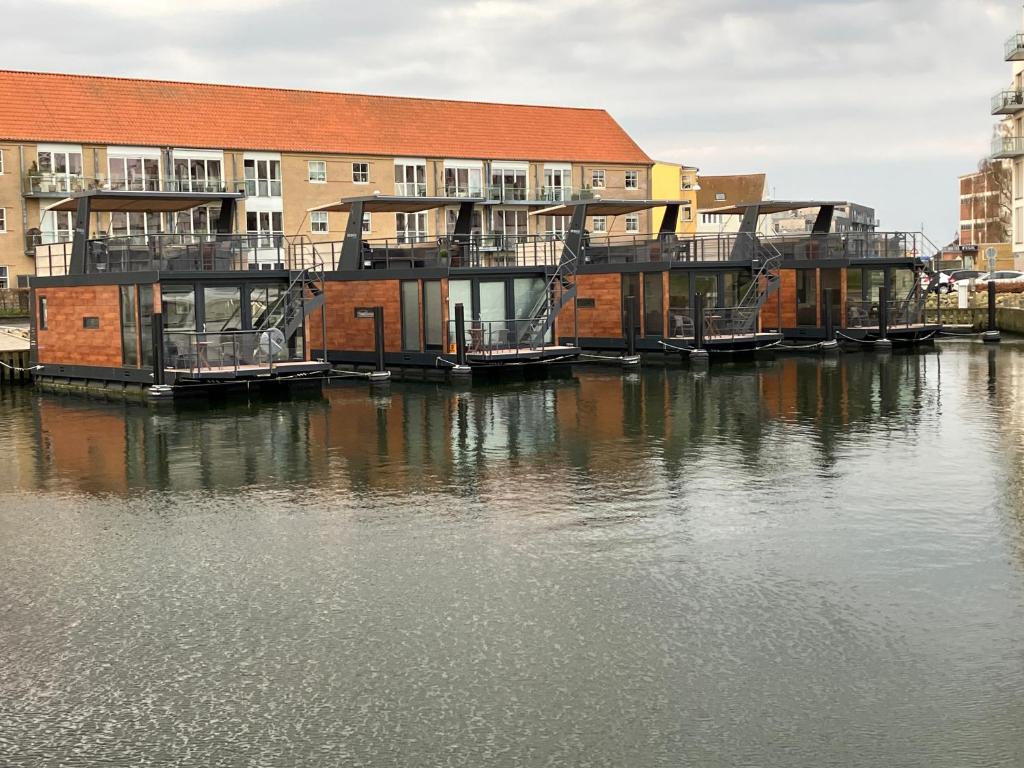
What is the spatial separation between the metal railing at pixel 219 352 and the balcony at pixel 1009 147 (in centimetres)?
6305

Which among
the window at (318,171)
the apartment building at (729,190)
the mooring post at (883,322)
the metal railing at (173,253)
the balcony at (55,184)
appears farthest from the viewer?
the apartment building at (729,190)

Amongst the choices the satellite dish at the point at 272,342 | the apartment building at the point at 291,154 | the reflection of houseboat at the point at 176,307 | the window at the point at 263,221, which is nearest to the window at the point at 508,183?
the apartment building at the point at 291,154

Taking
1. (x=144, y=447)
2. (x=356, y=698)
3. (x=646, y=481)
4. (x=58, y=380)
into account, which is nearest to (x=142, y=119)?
(x=58, y=380)

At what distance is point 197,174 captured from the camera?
60.6m

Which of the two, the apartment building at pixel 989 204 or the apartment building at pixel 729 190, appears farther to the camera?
the apartment building at pixel 729 190

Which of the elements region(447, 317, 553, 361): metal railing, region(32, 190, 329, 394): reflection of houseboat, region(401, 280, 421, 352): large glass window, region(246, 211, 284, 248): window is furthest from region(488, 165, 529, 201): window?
region(32, 190, 329, 394): reflection of houseboat

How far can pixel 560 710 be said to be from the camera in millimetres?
8109

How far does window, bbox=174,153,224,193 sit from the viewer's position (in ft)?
196

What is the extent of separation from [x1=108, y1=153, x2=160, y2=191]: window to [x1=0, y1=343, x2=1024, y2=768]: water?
40840mm

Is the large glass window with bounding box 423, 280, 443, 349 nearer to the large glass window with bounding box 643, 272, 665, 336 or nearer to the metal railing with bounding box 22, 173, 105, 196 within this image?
the large glass window with bounding box 643, 272, 665, 336

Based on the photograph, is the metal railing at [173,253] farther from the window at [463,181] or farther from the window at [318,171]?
the window at [463,181]

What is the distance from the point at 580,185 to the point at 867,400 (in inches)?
1938

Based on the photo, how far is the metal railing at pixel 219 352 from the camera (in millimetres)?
27828

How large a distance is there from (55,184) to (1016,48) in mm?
58193
